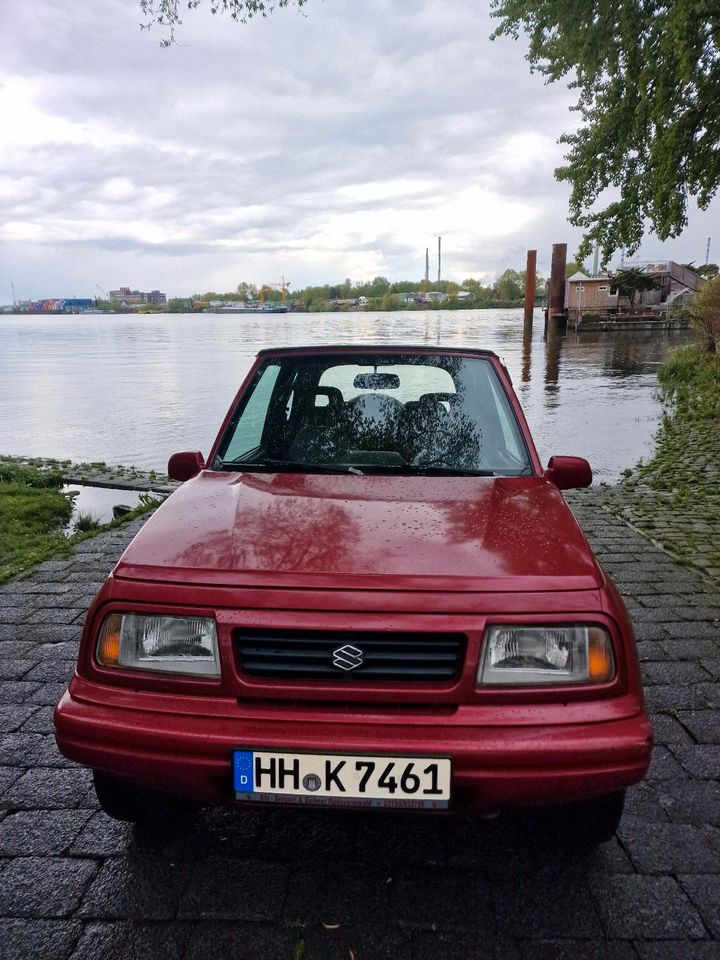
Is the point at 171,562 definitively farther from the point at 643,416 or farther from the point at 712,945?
the point at 643,416

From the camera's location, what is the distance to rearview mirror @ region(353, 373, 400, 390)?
359 centimetres

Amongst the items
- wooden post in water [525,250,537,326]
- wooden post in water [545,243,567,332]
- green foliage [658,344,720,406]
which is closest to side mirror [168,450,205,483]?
green foliage [658,344,720,406]

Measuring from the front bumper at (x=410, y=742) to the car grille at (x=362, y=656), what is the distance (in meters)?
0.10

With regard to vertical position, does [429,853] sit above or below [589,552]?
below

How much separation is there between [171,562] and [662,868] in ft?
5.99

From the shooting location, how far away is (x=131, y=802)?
247 cm

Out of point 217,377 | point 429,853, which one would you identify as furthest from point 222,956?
point 217,377

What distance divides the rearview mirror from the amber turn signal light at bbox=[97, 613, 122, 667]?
5.80 feet

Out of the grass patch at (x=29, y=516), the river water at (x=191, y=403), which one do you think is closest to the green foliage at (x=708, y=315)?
the river water at (x=191, y=403)

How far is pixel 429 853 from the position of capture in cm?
250

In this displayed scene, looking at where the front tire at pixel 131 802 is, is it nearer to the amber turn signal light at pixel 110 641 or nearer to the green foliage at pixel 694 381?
the amber turn signal light at pixel 110 641

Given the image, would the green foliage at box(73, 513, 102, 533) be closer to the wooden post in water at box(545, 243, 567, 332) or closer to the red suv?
the red suv

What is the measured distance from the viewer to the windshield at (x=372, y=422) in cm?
318

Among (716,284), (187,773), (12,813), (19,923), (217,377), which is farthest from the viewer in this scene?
(217,377)
